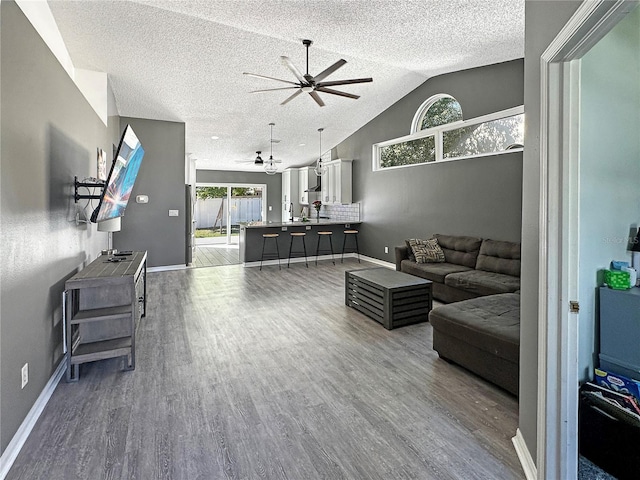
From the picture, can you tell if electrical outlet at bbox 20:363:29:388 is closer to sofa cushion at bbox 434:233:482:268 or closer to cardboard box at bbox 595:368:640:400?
cardboard box at bbox 595:368:640:400

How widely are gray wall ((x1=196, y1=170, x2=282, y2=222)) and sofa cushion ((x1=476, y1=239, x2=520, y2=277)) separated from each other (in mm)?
8886

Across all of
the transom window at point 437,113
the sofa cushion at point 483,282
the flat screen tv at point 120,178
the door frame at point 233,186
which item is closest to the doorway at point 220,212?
the door frame at point 233,186

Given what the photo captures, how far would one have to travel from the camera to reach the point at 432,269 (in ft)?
16.9

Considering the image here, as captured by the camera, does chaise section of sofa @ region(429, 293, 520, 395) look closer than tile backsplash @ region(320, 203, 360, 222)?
Yes

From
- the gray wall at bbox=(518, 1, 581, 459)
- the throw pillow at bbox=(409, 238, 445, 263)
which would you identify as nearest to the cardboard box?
the gray wall at bbox=(518, 1, 581, 459)

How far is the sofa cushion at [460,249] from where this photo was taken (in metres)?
5.31

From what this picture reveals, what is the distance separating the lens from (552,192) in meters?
1.58

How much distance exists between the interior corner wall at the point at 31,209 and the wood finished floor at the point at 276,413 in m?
0.37

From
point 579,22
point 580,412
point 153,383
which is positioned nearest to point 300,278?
point 153,383

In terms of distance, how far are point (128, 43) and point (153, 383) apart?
12.9ft

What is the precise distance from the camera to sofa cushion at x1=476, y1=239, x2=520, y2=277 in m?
4.63

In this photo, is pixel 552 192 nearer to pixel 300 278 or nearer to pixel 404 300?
pixel 404 300

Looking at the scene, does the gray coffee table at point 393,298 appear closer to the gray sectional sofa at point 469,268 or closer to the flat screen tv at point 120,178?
the gray sectional sofa at point 469,268

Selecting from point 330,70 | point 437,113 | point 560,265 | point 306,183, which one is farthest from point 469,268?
point 306,183
